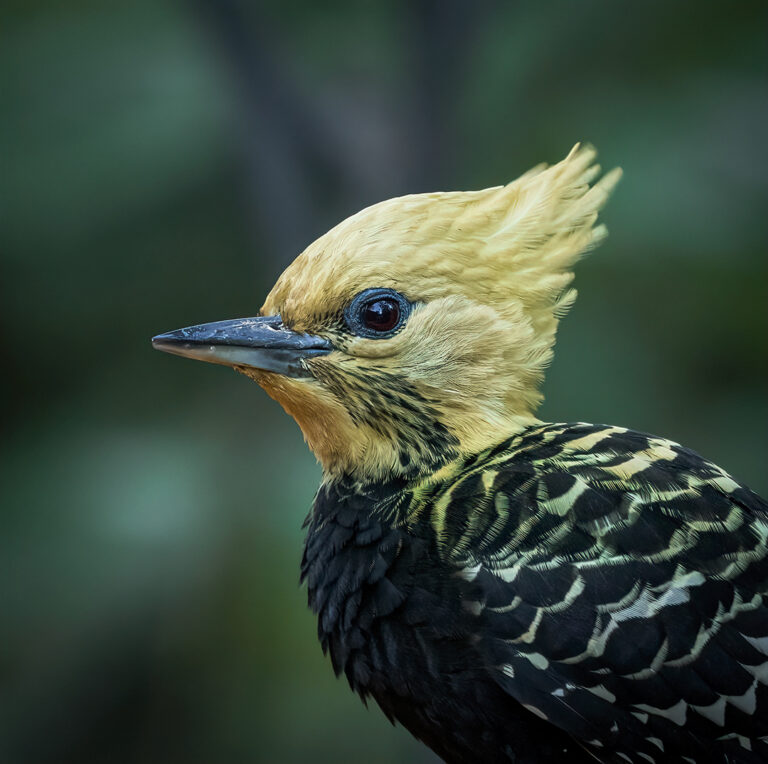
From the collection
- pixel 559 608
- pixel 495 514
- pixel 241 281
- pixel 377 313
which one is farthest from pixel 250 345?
pixel 241 281

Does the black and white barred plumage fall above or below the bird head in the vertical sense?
below

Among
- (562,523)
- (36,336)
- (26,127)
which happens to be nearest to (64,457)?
(36,336)

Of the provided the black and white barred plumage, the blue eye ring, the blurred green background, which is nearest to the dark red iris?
the blue eye ring

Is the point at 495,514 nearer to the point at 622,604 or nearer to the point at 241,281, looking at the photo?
the point at 622,604

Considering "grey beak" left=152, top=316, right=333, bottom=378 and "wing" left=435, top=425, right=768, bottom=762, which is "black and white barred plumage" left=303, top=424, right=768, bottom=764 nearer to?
"wing" left=435, top=425, right=768, bottom=762

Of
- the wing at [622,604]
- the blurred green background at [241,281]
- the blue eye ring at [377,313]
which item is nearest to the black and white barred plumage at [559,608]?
the wing at [622,604]

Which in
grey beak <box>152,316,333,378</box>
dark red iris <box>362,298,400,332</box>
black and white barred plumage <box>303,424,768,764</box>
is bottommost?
black and white barred plumage <box>303,424,768,764</box>
